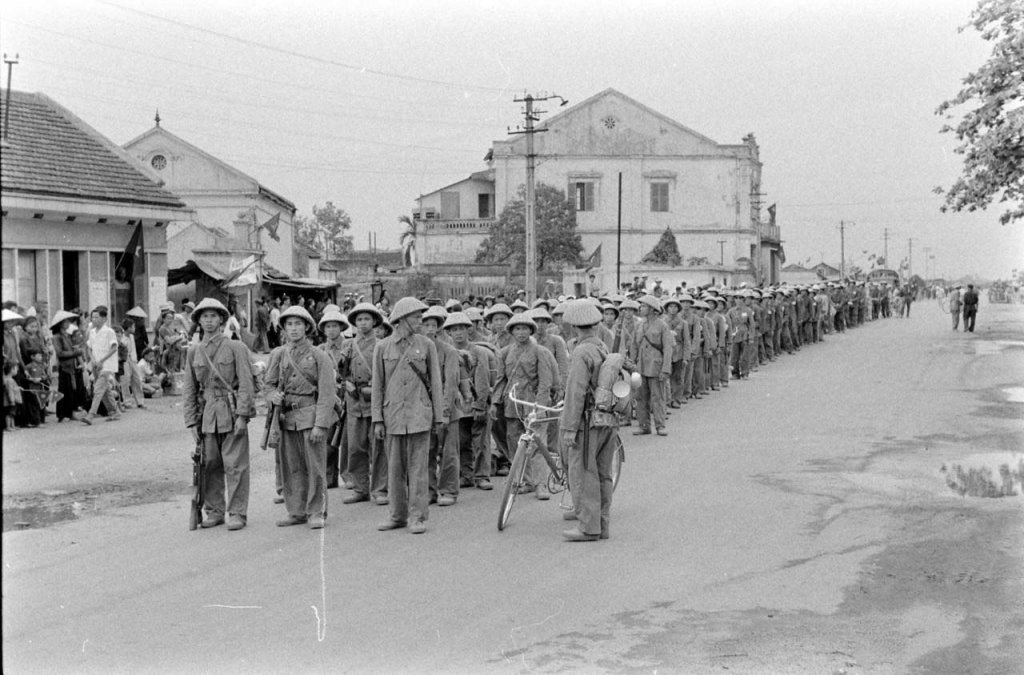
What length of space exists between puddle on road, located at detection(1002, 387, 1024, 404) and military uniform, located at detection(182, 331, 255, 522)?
1393cm

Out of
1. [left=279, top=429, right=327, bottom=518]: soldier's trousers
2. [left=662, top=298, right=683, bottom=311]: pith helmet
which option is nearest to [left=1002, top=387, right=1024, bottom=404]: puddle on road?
[left=662, top=298, right=683, bottom=311]: pith helmet

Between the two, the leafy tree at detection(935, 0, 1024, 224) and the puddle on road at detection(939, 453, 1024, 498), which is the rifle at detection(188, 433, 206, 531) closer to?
the puddle on road at detection(939, 453, 1024, 498)

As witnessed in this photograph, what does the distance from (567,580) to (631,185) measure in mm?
59053

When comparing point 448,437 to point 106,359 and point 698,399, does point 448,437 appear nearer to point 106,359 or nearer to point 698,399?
point 106,359

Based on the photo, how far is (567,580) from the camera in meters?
7.39

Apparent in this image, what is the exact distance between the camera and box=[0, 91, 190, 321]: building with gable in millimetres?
21312

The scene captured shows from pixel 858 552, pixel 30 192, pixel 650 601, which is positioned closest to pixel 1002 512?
pixel 858 552

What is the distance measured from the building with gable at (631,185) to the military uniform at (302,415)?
54384 millimetres

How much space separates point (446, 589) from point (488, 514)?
2.71 metres

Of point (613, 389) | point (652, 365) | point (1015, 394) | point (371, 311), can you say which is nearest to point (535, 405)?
point (613, 389)

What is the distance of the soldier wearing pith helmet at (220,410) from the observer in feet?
30.1

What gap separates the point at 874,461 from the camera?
12.4m

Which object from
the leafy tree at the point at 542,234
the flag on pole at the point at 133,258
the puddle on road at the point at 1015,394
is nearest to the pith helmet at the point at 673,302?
the puddle on road at the point at 1015,394

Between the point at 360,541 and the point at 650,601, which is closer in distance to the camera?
the point at 650,601
